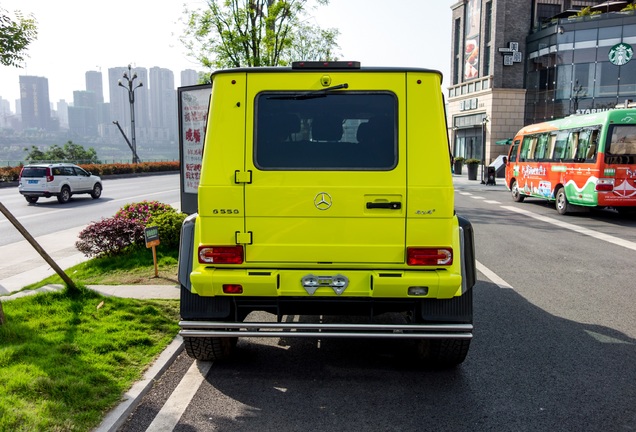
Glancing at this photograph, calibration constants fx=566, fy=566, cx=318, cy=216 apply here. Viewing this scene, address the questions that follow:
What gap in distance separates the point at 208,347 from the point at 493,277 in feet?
17.5

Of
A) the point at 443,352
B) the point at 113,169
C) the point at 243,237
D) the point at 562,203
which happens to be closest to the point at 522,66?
the point at 562,203

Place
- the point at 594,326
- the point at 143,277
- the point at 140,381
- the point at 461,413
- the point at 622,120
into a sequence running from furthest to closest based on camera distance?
the point at 622,120 → the point at 143,277 → the point at 594,326 → the point at 140,381 → the point at 461,413

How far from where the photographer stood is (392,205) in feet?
13.9

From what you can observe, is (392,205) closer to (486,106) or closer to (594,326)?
(594,326)

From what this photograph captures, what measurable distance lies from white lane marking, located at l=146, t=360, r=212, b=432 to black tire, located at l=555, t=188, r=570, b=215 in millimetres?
15747

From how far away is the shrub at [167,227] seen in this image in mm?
10039

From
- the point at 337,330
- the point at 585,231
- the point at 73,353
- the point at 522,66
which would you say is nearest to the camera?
the point at 337,330

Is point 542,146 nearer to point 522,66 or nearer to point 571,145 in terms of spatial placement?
point 571,145

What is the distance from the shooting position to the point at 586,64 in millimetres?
Answer: 42500

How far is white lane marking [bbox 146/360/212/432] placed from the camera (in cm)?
387

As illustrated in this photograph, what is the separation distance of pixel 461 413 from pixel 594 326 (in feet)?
9.88

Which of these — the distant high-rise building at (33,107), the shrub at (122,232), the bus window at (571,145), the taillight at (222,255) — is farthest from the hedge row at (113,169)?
the distant high-rise building at (33,107)

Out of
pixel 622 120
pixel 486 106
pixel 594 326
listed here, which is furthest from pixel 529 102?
pixel 594 326

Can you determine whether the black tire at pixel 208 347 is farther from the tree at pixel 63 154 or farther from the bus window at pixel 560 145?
the tree at pixel 63 154
